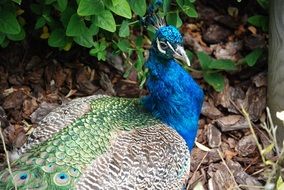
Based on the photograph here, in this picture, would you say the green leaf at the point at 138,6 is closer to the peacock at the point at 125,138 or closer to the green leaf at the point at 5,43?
the peacock at the point at 125,138

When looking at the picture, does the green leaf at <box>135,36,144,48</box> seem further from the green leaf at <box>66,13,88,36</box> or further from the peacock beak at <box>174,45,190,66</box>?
the peacock beak at <box>174,45,190,66</box>

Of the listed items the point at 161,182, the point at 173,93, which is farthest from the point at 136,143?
the point at 173,93

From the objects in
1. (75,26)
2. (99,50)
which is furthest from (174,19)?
(75,26)

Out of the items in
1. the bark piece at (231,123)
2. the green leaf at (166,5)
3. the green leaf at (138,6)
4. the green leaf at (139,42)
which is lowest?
the bark piece at (231,123)

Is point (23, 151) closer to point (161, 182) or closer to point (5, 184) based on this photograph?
point (5, 184)

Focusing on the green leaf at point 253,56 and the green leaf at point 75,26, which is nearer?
the green leaf at point 75,26

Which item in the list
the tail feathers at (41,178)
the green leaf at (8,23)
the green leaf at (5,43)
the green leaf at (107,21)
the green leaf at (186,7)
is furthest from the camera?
the green leaf at (5,43)

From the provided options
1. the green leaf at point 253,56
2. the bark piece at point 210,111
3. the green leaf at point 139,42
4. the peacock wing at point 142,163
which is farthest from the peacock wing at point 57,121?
the green leaf at point 253,56
